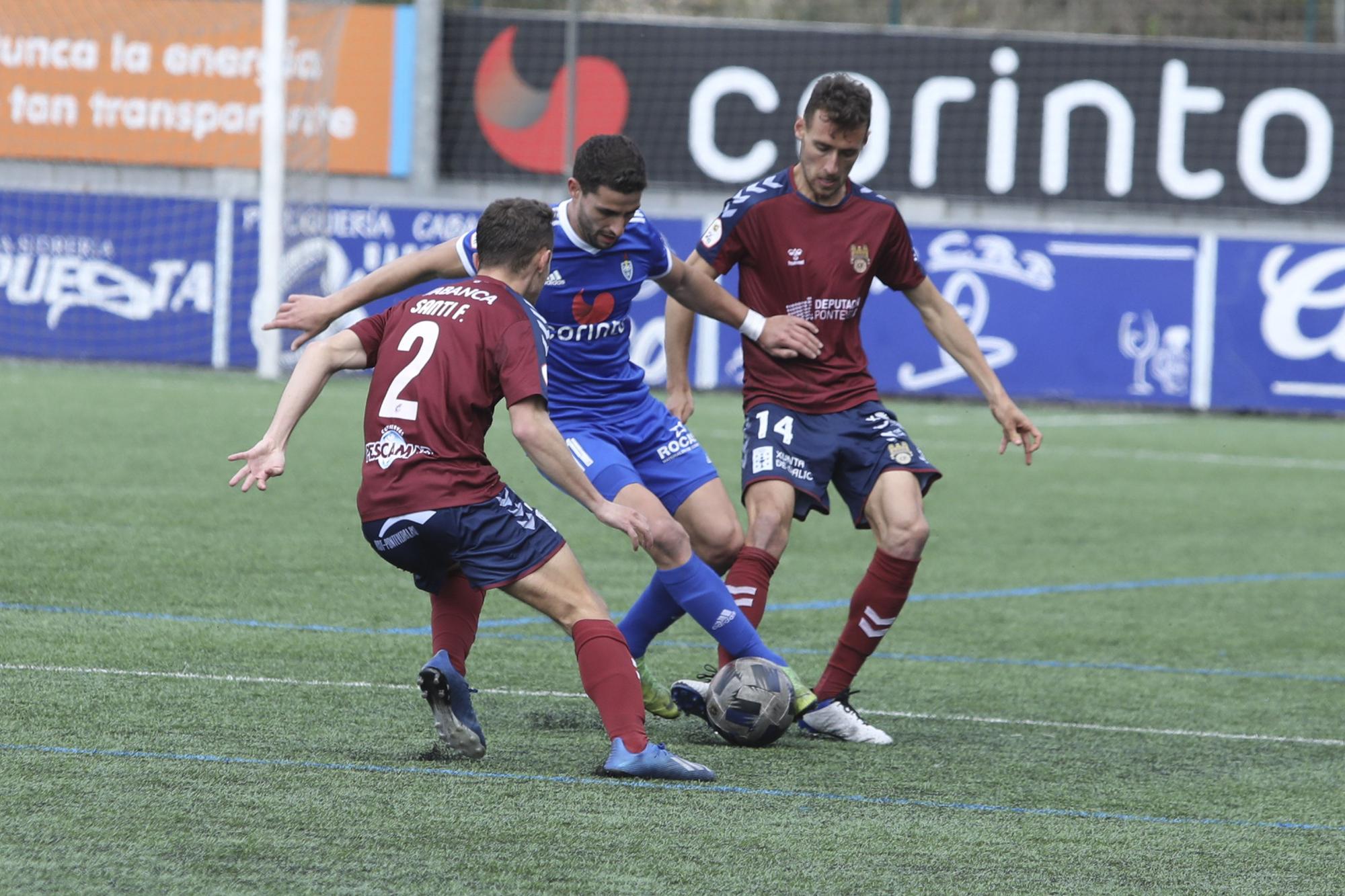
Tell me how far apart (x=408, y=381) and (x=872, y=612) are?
71.6 inches

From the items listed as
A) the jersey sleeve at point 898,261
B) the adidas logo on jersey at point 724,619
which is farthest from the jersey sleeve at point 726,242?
the adidas logo on jersey at point 724,619

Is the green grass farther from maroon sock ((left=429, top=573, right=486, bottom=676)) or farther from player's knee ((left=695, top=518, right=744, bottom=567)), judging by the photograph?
player's knee ((left=695, top=518, right=744, bottom=567))

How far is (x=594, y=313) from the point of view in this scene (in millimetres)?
5777

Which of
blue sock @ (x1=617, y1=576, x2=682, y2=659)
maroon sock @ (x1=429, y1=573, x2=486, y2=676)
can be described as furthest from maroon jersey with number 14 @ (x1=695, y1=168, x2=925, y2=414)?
maroon sock @ (x1=429, y1=573, x2=486, y2=676)

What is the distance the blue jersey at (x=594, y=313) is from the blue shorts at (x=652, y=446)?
40mm

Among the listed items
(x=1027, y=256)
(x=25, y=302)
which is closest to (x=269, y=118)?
(x=25, y=302)

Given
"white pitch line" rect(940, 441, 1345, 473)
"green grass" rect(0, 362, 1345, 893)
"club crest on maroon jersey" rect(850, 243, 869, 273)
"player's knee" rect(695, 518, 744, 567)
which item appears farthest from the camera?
"white pitch line" rect(940, 441, 1345, 473)

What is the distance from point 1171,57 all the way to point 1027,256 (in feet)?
12.6

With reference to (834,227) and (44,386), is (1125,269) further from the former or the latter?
(834,227)

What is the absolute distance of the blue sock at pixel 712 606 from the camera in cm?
541

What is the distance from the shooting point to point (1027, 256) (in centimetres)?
1884

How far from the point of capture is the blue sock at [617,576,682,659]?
5.79 meters

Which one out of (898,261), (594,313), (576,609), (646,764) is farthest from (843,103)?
(646,764)

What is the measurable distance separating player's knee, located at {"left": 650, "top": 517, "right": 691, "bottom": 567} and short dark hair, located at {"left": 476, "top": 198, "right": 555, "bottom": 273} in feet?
3.04
